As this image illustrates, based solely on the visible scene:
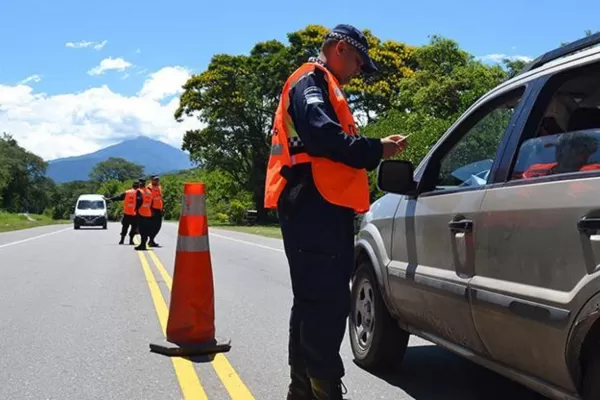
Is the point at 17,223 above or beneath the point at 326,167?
beneath

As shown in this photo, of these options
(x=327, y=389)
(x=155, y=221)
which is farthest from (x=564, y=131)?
(x=155, y=221)

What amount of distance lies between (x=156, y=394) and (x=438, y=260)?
6.82 feet

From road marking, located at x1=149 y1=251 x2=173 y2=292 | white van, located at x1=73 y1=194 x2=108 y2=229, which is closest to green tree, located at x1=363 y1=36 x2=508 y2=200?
road marking, located at x1=149 y1=251 x2=173 y2=292

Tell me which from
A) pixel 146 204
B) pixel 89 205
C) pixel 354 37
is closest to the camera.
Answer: pixel 354 37

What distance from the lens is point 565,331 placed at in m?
2.89

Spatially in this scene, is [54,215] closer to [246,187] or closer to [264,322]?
[246,187]

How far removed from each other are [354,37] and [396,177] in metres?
0.97

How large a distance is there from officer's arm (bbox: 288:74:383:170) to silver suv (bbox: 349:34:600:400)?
2.14 ft

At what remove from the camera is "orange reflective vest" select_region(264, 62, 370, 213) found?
3609mm

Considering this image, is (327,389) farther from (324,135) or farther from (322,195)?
(324,135)

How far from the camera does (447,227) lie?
13.0 ft

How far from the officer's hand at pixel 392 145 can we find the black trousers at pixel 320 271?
37 cm

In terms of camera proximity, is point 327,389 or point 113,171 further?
point 113,171

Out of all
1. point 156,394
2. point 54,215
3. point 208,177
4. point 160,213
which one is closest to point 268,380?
point 156,394
